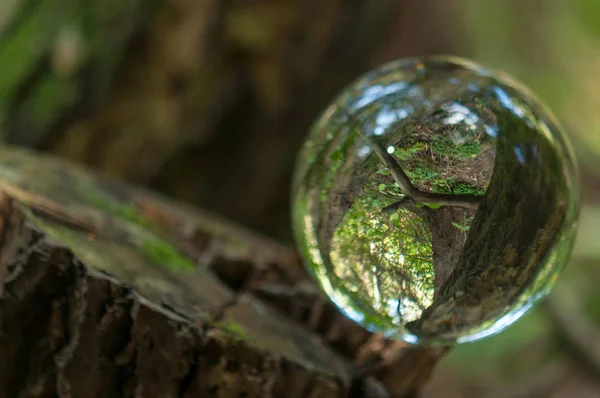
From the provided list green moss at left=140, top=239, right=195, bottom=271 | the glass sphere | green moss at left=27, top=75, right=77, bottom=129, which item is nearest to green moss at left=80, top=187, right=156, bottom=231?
green moss at left=140, top=239, right=195, bottom=271

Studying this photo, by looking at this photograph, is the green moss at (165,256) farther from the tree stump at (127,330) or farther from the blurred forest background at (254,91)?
the blurred forest background at (254,91)

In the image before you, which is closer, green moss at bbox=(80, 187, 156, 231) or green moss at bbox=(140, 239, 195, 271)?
green moss at bbox=(140, 239, 195, 271)

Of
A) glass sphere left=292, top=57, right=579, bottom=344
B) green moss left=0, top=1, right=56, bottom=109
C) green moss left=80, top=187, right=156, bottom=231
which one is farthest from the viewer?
green moss left=0, top=1, right=56, bottom=109

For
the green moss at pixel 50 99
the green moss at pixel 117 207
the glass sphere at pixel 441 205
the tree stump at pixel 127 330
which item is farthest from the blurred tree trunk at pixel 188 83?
the glass sphere at pixel 441 205

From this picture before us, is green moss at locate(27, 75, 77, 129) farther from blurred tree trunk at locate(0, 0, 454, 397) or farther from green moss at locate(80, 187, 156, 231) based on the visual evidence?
green moss at locate(80, 187, 156, 231)

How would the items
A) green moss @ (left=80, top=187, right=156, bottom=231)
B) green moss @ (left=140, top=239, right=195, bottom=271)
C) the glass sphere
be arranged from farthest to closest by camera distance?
1. green moss @ (left=80, top=187, right=156, bottom=231)
2. green moss @ (left=140, top=239, right=195, bottom=271)
3. the glass sphere

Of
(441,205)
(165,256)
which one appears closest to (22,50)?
(165,256)
